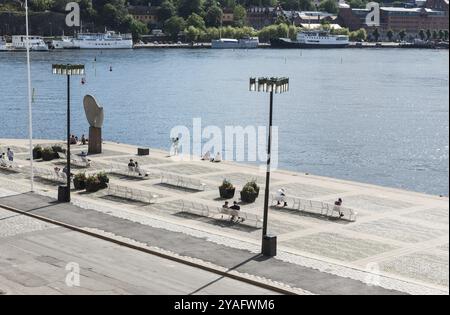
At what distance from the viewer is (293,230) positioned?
31.7 metres

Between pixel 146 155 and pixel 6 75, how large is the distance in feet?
373

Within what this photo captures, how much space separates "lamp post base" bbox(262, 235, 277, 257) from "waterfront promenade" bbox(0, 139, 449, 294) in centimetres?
37

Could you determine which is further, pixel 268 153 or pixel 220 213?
pixel 220 213

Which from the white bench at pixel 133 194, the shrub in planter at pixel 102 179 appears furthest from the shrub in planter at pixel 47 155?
the white bench at pixel 133 194

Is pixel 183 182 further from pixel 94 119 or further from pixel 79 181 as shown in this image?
pixel 94 119

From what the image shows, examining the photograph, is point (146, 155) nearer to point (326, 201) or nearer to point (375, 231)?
point (326, 201)

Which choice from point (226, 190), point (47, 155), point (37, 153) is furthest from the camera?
point (37, 153)

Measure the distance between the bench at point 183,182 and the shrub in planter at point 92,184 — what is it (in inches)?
163

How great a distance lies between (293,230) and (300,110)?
78359mm

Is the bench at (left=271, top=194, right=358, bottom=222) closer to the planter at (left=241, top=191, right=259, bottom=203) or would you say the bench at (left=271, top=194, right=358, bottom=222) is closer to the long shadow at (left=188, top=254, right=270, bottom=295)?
the planter at (left=241, top=191, right=259, bottom=203)

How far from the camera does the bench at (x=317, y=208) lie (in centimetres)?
3422

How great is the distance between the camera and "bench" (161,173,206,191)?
4091 cm

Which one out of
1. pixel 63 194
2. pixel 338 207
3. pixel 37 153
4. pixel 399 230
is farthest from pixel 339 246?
pixel 37 153

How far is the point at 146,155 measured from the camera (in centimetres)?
5297
